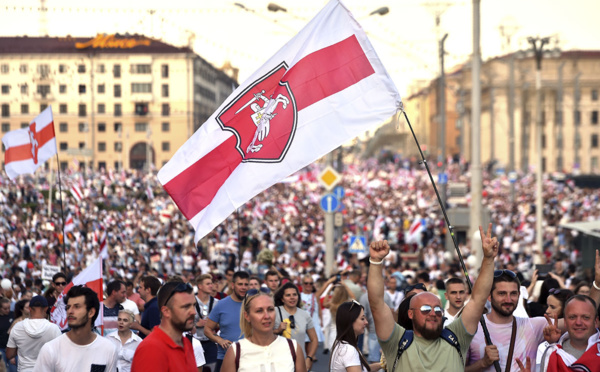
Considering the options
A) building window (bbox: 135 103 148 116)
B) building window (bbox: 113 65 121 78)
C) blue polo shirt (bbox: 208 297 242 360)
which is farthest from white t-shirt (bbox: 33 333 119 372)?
building window (bbox: 135 103 148 116)

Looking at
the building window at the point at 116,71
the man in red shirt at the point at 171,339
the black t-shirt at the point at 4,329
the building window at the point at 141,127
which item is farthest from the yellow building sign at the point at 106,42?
the man in red shirt at the point at 171,339

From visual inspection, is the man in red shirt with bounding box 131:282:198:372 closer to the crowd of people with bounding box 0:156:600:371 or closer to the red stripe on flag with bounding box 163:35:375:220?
the crowd of people with bounding box 0:156:600:371

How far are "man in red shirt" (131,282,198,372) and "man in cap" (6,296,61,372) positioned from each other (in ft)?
10.8

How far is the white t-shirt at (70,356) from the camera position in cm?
586

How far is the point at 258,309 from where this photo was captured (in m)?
5.85

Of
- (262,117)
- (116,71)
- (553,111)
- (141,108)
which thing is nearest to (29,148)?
(262,117)

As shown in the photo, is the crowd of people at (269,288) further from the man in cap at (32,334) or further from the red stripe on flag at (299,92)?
the red stripe on flag at (299,92)

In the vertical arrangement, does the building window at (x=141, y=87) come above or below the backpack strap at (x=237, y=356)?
above

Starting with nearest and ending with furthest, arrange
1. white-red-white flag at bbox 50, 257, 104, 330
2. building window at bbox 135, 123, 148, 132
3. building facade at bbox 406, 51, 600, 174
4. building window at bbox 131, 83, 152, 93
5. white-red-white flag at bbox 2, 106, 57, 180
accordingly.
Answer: white-red-white flag at bbox 50, 257, 104, 330
white-red-white flag at bbox 2, 106, 57, 180
building window at bbox 131, 83, 152, 93
building window at bbox 135, 123, 148, 132
building facade at bbox 406, 51, 600, 174

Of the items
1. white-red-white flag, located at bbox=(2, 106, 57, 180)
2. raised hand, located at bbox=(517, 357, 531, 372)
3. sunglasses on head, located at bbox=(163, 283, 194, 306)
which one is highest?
white-red-white flag, located at bbox=(2, 106, 57, 180)

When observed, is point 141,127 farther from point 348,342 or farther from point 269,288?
point 348,342

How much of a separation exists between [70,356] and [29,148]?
1084 cm

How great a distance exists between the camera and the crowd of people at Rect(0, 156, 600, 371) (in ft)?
18.5

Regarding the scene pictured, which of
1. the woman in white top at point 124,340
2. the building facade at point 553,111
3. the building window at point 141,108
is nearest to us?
the woman in white top at point 124,340
